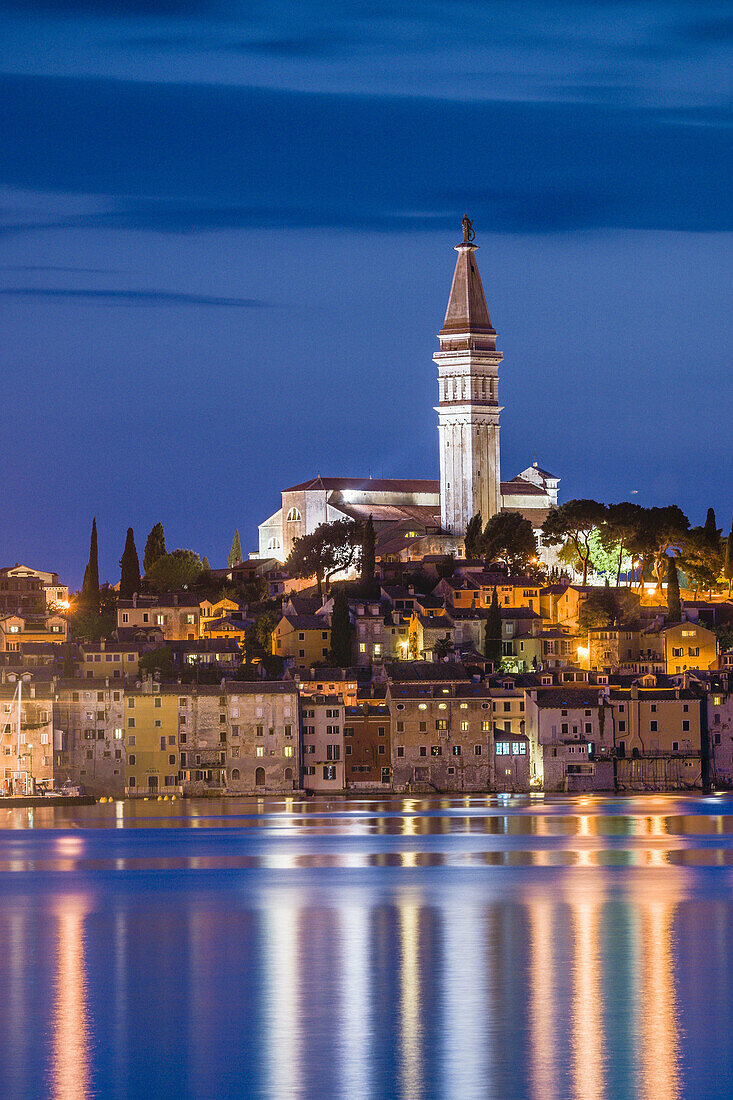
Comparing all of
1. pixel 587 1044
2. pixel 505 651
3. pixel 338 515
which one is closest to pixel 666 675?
pixel 505 651

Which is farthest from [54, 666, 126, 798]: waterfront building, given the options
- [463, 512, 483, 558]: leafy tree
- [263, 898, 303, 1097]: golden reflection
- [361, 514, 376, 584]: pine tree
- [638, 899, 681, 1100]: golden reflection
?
[638, 899, 681, 1100]: golden reflection

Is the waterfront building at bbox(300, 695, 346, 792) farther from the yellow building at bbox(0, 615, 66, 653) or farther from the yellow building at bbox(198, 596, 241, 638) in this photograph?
the yellow building at bbox(198, 596, 241, 638)

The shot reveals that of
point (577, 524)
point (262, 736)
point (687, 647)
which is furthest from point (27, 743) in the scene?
point (577, 524)

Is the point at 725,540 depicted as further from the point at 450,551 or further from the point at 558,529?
the point at 450,551

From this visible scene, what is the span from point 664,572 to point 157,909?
5479 centimetres

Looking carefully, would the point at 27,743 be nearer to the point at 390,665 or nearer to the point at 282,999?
the point at 390,665

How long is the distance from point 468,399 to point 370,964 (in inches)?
3087

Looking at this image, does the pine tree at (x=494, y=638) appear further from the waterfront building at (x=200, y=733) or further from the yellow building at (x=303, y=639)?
the waterfront building at (x=200, y=733)

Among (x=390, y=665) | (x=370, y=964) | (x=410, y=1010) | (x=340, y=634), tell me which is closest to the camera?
(x=410, y=1010)

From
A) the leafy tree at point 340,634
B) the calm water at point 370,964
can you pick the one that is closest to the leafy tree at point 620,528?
the leafy tree at point 340,634

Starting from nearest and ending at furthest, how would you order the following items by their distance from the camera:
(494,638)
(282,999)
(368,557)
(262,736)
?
(282,999) → (262,736) → (494,638) → (368,557)

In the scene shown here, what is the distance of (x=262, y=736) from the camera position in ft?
230

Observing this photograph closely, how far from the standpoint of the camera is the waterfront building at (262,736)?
70000mm

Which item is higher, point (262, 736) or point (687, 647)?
point (687, 647)
